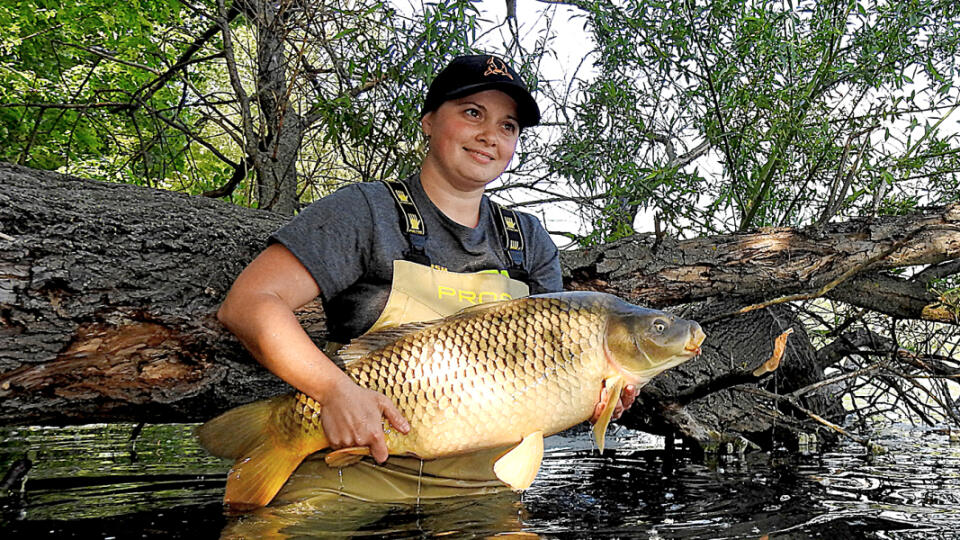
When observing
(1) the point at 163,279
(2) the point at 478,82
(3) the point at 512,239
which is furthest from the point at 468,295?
(1) the point at 163,279

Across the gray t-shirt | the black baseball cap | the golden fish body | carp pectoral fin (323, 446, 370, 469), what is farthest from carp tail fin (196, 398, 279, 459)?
the black baseball cap

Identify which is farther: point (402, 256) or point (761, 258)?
point (761, 258)

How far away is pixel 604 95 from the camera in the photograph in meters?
5.94

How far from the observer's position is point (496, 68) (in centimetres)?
310

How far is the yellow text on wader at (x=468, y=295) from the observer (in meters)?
2.92

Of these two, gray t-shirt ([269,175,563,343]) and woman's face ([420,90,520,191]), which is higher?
woman's face ([420,90,520,191])

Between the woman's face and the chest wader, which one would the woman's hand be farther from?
the woman's face

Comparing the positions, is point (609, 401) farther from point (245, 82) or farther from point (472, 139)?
point (245, 82)

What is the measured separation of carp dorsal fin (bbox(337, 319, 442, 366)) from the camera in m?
2.46

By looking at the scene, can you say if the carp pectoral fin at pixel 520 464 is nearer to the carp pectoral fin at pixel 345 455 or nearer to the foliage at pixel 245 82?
the carp pectoral fin at pixel 345 455

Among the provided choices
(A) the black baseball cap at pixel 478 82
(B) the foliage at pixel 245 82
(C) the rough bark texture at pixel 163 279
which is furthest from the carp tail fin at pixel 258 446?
(B) the foliage at pixel 245 82

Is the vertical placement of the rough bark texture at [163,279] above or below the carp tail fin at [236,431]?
above

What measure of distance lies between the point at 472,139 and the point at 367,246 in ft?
2.13

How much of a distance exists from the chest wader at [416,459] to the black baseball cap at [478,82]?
1.41 feet
